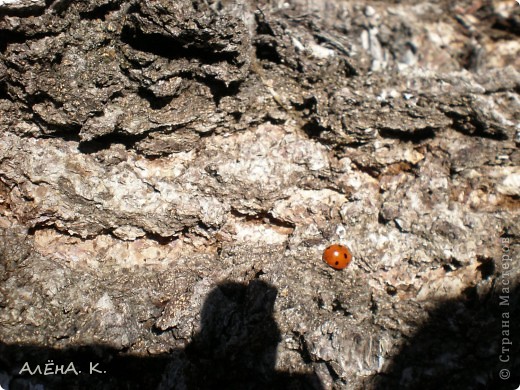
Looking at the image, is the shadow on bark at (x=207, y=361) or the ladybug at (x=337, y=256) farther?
the ladybug at (x=337, y=256)

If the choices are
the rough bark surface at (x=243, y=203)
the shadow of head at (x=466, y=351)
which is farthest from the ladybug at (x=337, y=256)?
the shadow of head at (x=466, y=351)

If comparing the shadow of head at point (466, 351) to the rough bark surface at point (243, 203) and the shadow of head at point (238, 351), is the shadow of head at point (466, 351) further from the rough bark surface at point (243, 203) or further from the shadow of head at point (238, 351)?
the shadow of head at point (238, 351)

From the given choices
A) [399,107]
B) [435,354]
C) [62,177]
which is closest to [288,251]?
[435,354]

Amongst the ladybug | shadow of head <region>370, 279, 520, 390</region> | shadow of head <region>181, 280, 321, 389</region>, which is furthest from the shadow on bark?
shadow of head <region>370, 279, 520, 390</region>

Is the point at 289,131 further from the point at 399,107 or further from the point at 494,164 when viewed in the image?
the point at 494,164

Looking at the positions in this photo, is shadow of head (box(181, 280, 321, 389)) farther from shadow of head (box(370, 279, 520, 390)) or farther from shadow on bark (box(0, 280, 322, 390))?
shadow of head (box(370, 279, 520, 390))

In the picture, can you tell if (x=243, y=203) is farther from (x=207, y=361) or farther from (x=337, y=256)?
(x=207, y=361)

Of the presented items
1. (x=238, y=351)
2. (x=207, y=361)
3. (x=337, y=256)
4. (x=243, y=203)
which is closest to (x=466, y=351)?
(x=337, y=256)
